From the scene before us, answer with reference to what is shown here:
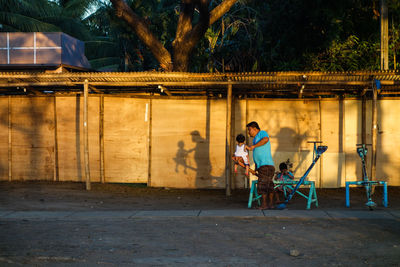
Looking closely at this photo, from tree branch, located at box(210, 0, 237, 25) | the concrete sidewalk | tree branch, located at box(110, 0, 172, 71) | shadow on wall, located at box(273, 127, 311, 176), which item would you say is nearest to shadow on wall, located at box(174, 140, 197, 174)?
shadow on wall, located at box(273, 127, 311, 176)

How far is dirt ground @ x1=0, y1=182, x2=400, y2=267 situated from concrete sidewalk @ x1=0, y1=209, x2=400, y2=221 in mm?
218

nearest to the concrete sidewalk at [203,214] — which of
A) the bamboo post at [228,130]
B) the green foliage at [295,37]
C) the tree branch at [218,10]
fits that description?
the bamboo post at [228,130]

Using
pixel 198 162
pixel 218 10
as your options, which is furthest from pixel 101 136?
pixel 218 10

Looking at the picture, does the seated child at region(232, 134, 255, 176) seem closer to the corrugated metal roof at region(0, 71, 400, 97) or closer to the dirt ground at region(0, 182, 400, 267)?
the dirt ground at region(0, 182, 400, 267)

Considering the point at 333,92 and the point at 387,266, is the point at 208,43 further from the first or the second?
the point at 387,266

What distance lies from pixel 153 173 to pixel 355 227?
5.92m

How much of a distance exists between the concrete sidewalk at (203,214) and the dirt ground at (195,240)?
0.22m

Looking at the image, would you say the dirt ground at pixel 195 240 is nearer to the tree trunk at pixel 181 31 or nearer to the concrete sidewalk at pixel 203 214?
the concrete sidewalk at pixel 203 214

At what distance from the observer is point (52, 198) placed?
11188 mm

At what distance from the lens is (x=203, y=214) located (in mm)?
8969

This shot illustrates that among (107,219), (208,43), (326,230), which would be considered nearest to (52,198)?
(107,219)

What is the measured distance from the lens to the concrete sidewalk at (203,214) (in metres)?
8.62

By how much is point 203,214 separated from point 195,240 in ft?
6.61

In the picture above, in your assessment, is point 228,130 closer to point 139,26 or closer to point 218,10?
point 218,10
